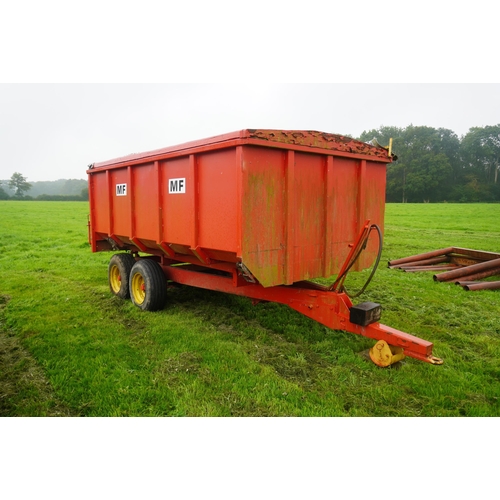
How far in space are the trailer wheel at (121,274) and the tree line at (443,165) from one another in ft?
177

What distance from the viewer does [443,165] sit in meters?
59.7

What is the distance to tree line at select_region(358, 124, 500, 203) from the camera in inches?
2301

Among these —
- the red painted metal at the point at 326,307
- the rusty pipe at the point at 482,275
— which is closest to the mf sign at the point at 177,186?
the red painted metal at the point at 326,307

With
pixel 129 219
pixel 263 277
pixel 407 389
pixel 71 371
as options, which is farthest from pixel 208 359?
pixel 129 219

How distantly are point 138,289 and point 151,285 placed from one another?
705 mm

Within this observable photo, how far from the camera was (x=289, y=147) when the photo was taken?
164 inches

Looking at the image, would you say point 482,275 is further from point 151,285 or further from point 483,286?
point 151,285

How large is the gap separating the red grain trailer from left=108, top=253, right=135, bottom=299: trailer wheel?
1.06 m

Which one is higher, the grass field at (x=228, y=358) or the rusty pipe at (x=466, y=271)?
the rusty pipe at (x=466, y=271)

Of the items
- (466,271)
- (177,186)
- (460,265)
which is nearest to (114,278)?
(177,186)

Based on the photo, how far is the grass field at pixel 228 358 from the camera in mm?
3523

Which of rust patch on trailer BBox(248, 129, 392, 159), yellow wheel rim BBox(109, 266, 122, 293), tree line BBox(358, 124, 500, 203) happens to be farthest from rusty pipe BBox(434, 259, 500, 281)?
tree line BBox(358, 124, 500, 203)

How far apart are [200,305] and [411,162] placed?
64880mm

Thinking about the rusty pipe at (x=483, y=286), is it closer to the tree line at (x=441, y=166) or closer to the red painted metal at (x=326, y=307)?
the red painted metal at (x=326, y=307)
